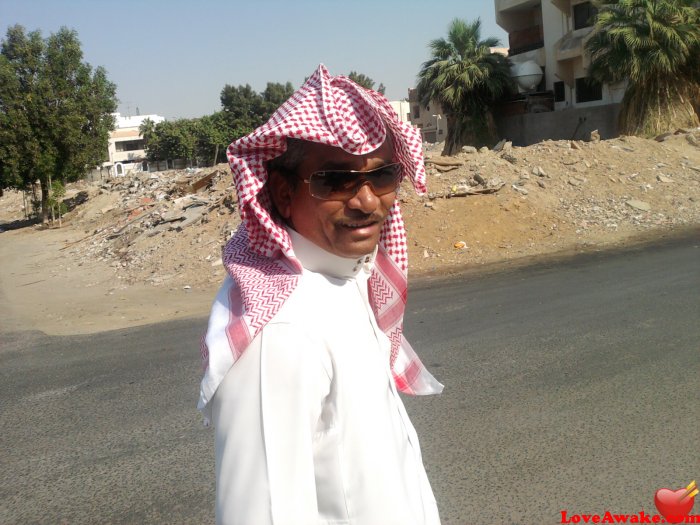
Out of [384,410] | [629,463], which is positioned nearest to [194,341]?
[629,463]

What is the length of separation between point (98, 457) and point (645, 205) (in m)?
13.9

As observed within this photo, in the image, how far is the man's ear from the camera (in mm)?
1543

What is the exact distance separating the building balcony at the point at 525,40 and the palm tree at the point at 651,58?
9.08 m

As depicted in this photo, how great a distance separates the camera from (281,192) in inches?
61.1

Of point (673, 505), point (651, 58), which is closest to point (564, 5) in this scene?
point (651, 58)

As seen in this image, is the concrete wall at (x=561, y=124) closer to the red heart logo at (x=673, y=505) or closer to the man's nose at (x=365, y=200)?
the red heart logo at (x=673, y=505)

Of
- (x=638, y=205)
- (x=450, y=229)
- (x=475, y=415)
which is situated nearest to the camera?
(x=475, y=415)

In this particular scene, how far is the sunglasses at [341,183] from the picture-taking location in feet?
4.84

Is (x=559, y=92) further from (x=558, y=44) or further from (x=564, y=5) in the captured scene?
(x=564, y=5)

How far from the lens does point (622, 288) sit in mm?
8188

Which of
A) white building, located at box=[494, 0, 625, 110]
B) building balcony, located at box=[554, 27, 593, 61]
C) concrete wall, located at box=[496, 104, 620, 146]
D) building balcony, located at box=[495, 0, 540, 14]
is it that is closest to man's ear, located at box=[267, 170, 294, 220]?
concrete wall, located at box=[496, 104, 620, 146]

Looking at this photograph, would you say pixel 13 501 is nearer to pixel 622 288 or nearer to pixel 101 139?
pixel 622 288

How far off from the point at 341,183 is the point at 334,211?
64 mm

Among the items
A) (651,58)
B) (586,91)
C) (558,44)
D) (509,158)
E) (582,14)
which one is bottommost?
(509,158)
